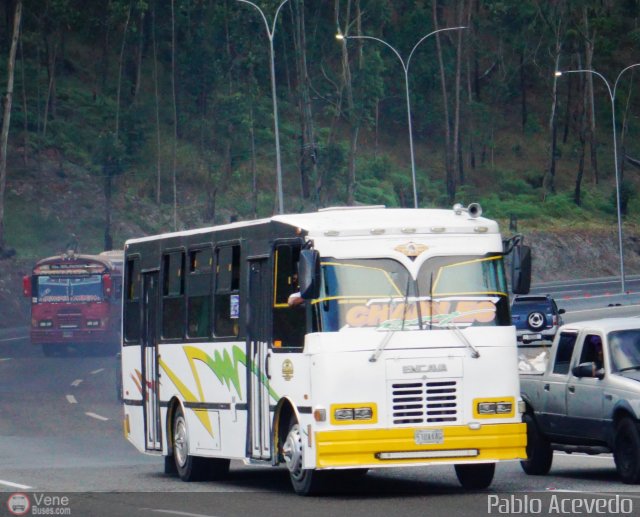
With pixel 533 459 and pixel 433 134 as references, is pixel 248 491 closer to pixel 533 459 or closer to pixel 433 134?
pixel 533 459

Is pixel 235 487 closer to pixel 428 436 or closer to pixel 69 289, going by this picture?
pixel 428 436

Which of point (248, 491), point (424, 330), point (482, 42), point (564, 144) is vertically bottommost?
point (248, 491)

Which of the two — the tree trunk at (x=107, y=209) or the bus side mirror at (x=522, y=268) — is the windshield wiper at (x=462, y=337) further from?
the tree trunk at (x=107, y=209)

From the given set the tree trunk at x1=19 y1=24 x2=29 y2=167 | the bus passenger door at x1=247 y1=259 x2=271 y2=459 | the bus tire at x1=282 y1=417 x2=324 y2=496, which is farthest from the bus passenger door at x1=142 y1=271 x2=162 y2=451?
the tree trunk at x1=19 y1=24 x2=29 y2=167

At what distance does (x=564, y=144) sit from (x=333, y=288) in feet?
257

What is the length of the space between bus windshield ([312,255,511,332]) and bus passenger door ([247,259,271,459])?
4.14 feet

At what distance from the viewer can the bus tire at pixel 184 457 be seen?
18422 millimetres

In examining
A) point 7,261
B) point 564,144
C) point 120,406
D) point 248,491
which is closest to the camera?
point 248,491

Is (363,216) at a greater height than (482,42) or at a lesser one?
lesser

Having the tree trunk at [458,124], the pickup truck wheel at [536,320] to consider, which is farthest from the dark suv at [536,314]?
the tree trunk at [458,124]

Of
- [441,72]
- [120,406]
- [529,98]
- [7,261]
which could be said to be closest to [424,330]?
[120,406]

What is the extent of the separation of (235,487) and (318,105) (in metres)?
71.5

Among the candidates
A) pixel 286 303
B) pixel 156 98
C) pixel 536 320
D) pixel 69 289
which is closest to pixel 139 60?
pixel 156 98

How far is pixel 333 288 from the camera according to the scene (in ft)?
49.6
